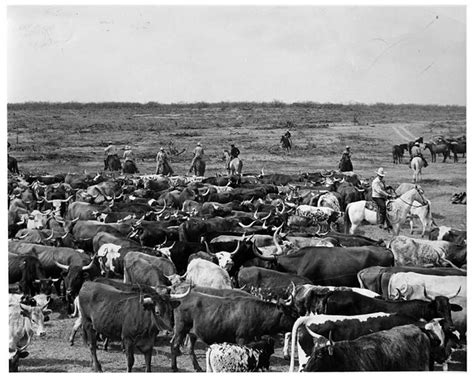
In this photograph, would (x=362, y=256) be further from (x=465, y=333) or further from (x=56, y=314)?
(x=56, y=314)

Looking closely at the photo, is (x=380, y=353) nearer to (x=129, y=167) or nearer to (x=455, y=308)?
(x=455, y=308)

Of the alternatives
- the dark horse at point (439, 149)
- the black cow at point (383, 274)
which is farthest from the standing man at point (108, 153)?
the black cow at point (383, 274)

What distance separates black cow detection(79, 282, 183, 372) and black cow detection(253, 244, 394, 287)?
150 inches

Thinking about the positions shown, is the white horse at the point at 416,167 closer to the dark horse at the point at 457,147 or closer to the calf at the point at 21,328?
the dark horse at the point at 457,147

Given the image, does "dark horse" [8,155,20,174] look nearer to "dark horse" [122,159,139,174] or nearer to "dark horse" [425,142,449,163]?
"dark horse" [122,159,139,174]

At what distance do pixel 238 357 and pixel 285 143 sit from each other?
18.1 metres

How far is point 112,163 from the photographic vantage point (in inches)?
1018

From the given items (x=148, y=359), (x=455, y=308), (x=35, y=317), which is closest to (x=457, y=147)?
(x=455, y=308)

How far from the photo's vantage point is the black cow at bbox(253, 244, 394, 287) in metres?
13.4

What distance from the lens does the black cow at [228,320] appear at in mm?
10219

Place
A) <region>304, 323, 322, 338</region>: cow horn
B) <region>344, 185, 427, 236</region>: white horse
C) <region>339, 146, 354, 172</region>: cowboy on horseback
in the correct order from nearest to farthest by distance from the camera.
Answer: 1. <region>304, 323, 322, 338</region>: cow horn
2. <region>344, 185, 427, 236</region>: white horse
3. <region>339, 146, 354, 172</region>: cowboy on horseback

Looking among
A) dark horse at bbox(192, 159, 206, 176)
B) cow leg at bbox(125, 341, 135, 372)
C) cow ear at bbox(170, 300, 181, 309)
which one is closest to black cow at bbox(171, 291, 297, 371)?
cow ear at bbox(170, 300, 181, 309)
